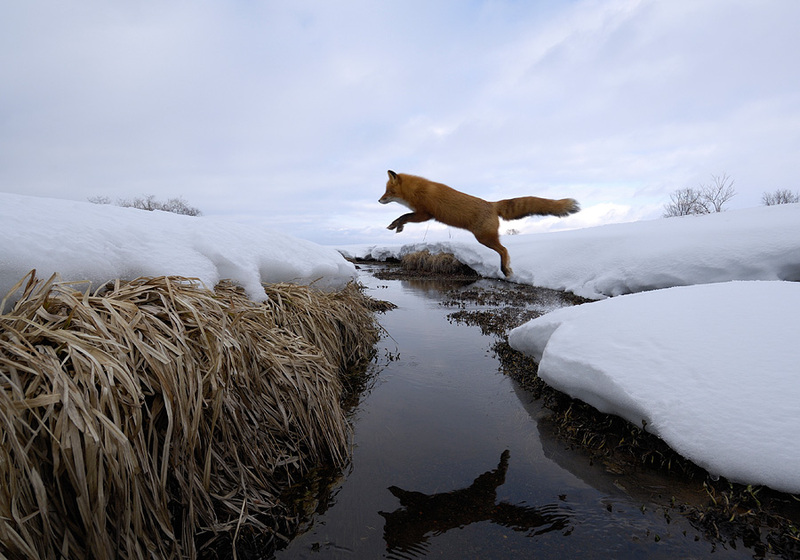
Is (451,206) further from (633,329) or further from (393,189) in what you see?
(633,329)

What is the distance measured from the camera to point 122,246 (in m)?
2.17

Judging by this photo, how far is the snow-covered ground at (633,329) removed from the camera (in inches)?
70.1

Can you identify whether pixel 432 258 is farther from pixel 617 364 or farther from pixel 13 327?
pixel 13 327

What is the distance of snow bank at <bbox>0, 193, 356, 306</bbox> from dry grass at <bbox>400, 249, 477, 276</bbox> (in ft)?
43.3

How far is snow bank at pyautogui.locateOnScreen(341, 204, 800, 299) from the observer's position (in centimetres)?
560

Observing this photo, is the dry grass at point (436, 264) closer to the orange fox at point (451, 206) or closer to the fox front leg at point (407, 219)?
the orange fox at point (451, 206)

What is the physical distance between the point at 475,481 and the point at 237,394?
1.48 meters

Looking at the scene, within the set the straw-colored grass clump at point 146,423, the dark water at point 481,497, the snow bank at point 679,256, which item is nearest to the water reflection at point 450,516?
the dark water at point 481,497

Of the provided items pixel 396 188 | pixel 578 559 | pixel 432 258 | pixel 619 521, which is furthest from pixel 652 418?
pixel 432 258

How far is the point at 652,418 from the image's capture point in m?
2.17

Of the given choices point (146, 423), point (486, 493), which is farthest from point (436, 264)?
point (146, 423)

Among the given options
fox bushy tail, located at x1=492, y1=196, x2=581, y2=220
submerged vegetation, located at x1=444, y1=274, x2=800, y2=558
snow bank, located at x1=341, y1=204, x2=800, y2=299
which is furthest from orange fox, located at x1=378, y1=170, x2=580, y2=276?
submerged vegetation, located at x1=444, y1=274, x2=800, y2=558

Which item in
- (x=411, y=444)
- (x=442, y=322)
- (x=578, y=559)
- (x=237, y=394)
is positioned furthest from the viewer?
(x=442, y=322)

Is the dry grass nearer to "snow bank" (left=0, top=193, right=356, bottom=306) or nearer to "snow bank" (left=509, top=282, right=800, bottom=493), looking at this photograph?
"snow bank" (left=509, top=282, right=800, bottom=493)
